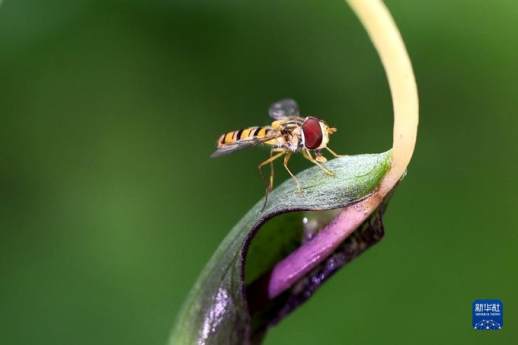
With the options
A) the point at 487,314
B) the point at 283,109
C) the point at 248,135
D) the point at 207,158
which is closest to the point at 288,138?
the point at 248,135

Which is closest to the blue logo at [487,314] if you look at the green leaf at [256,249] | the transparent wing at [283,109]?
the transparent wing at [283,109]

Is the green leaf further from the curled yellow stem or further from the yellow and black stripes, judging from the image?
the yellow and black stripes

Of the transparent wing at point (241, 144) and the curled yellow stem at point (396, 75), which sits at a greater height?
the transparent wing at point (241, 144)

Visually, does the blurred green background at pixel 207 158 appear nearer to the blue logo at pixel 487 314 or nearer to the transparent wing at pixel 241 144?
the blue logo at pixel 487 314

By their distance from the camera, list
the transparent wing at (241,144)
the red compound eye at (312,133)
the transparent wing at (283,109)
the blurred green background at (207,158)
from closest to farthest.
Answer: the red compound eye at (312,133) < the transparent wing at (241,144) < the transparent wing at (283,109) < the blurred green background at (207,158)

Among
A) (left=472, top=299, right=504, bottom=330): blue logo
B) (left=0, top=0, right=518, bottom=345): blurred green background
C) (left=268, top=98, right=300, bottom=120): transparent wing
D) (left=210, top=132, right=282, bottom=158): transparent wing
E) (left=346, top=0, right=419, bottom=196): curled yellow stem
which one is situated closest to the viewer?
(left=346, top=0, right=419, bottom=196): curled yellow stem

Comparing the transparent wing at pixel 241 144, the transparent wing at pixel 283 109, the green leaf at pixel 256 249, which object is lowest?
the green leaf at pixel 256 249

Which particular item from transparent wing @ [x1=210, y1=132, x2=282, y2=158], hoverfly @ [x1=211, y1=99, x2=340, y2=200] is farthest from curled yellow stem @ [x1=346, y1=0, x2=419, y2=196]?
transparent wing @ [x1=210, y1=132, x2=282, y2=158]
